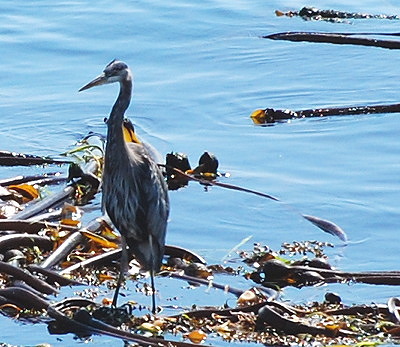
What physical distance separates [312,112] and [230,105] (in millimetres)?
770

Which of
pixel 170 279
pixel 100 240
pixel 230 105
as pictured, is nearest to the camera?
pixel 170 279

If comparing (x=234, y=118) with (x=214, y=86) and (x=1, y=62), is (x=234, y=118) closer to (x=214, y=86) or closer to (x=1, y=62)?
(x=214, y=86)

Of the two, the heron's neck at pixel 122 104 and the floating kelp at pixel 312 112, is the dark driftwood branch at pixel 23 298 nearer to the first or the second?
the heron's neck at pixel 122 104

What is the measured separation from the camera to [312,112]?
1090 centimetres

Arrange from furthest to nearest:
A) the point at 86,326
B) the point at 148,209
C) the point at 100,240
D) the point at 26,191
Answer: the point at 26,191 → the point at 100,240 → the point at 148,209 → the point at 86,326

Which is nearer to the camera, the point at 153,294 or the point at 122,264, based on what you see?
the point at 153,294

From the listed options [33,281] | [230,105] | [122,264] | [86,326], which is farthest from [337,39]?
[86,326]

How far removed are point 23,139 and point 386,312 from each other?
430 centimetres

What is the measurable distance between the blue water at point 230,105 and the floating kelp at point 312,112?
0.09m

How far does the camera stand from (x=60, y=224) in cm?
797

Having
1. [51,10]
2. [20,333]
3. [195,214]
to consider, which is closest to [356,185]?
[195,214]

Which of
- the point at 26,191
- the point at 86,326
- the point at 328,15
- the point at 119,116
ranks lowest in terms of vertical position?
A: the point at 86,326

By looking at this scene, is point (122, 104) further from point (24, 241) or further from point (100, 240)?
point (24, 241)

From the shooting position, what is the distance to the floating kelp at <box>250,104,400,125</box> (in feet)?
35.5
